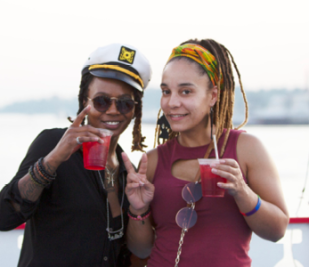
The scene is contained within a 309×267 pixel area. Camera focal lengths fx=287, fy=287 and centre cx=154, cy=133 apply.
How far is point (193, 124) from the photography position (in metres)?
1.84

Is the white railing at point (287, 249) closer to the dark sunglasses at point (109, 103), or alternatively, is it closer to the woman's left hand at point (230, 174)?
the woman's left hand at point (230, 174)

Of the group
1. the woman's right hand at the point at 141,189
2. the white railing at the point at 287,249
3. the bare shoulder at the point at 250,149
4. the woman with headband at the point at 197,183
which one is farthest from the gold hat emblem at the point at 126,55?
the white railing at the point at 287,249

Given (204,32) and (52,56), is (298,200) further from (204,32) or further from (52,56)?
(52,56)

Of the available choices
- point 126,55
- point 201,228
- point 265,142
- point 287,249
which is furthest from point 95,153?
point 287,249

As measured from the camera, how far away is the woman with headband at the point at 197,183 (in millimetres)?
1649

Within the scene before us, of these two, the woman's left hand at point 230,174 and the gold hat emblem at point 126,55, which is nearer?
the woman's left hand at point 230,174

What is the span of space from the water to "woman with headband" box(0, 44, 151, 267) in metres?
0.61

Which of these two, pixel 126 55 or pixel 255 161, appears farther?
pixel 126 55

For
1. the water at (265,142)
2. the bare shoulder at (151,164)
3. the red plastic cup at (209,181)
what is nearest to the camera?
the red plastic cup at (209,181)

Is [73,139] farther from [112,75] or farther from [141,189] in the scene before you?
[112,75]

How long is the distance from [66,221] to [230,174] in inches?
46.5

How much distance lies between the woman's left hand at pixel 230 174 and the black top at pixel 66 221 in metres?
0.99

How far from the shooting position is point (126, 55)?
7.55 feet

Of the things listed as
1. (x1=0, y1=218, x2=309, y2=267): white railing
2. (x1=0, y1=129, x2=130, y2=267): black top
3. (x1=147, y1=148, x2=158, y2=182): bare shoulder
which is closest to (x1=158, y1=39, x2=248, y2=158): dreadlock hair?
(x1=147, y1=148, x2=158, y2=182): bare shoulder
